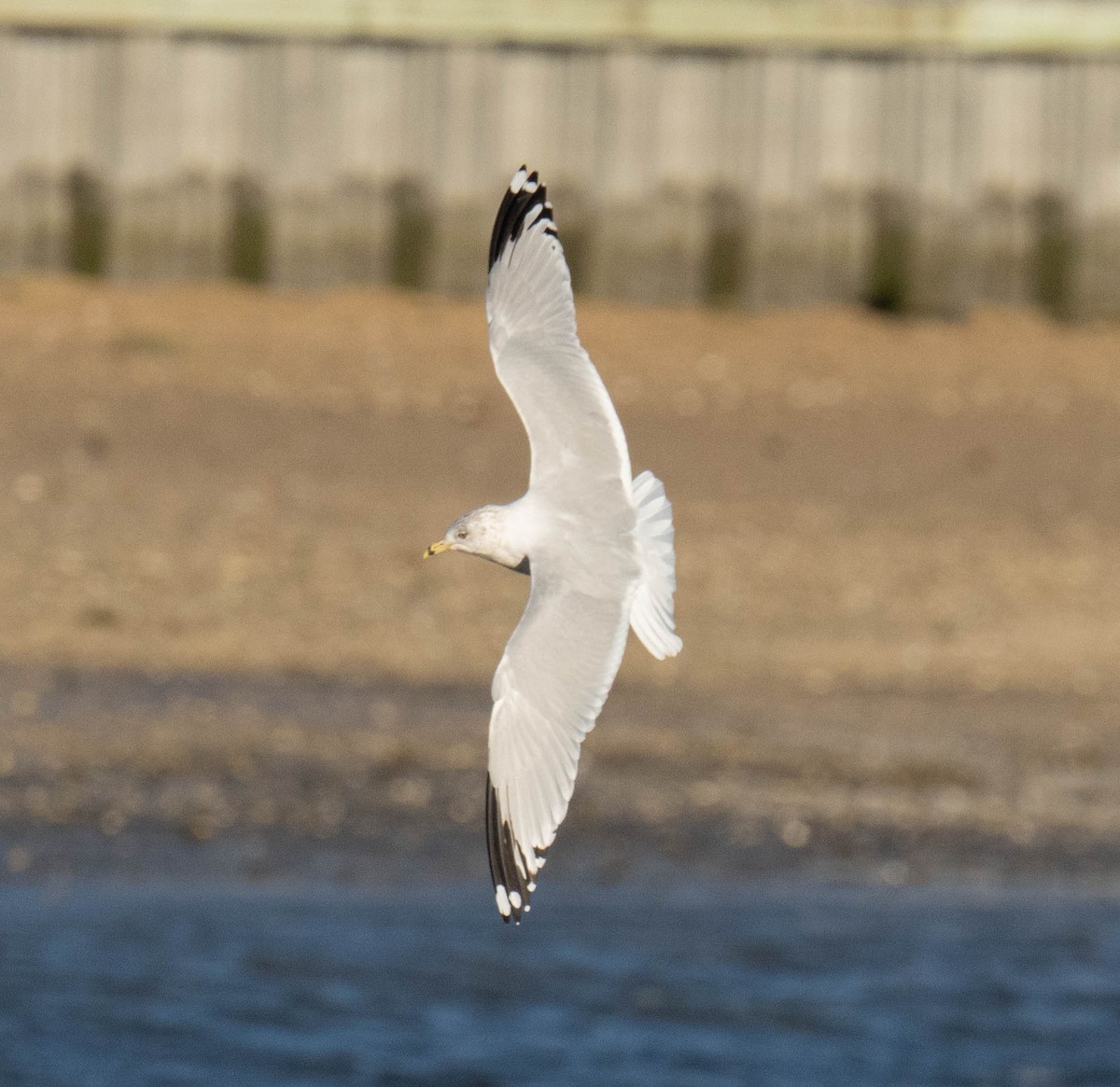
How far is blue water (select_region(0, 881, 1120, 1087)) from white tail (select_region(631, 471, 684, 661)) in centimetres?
425

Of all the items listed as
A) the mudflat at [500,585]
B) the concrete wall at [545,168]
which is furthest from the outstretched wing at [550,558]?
the concrete wall at [545,168]

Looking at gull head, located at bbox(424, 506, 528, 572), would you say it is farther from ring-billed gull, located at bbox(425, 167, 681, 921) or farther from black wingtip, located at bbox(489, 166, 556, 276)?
black wingtip, located at bbox(489, 166, 556, 276)

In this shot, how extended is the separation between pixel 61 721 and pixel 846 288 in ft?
18.5

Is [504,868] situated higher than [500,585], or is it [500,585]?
[500,585]

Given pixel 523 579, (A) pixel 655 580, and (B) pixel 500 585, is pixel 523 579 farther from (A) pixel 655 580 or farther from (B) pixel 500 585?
(A) pixel 655 580

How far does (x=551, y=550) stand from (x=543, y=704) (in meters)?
0.27

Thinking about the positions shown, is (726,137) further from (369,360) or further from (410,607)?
(410,607)

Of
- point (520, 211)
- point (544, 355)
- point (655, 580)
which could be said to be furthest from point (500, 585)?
point (655, 580)

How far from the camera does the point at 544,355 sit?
16.5 ft

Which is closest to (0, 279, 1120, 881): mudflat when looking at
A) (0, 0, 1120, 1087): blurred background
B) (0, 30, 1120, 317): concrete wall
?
(0, 0, 1120, 1087): blurred background

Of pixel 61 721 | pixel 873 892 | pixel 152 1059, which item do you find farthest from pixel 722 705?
pixel 152 1059

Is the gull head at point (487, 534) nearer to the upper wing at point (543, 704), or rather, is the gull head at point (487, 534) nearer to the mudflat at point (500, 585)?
the upper wing at point (543, 704)

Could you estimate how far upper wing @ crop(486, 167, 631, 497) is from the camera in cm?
486

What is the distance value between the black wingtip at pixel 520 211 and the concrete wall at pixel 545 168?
31.8 ft
